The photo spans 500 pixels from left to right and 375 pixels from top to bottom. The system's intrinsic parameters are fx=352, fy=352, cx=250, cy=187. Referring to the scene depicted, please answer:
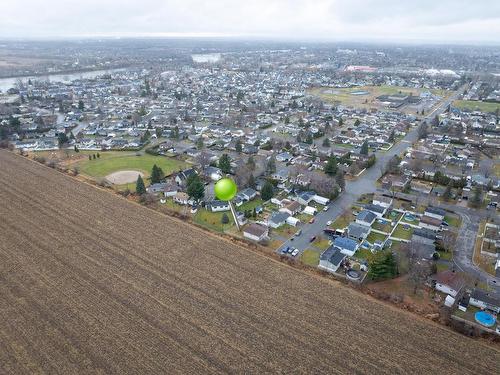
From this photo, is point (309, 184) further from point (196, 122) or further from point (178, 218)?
point (196, 122)

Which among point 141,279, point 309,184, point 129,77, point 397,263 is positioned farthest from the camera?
point 129,77

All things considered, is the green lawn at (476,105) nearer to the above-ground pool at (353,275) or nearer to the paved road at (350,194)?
the paved road at (350,194)

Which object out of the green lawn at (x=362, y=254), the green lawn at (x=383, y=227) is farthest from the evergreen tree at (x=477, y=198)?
the green lawn at (x=362, y=254)

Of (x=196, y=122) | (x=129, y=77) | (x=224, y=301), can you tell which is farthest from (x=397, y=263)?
(x=129, y=77)

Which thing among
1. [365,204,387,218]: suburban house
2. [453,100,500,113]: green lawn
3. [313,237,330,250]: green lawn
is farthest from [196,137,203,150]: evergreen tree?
[453,100,500,113]: green lawn

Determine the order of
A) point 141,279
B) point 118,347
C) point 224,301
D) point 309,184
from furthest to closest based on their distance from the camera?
point 309,184
point 141,279
point 224,301
point 118,347

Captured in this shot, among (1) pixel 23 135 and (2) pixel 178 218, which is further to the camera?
(1) pixel 23 135
